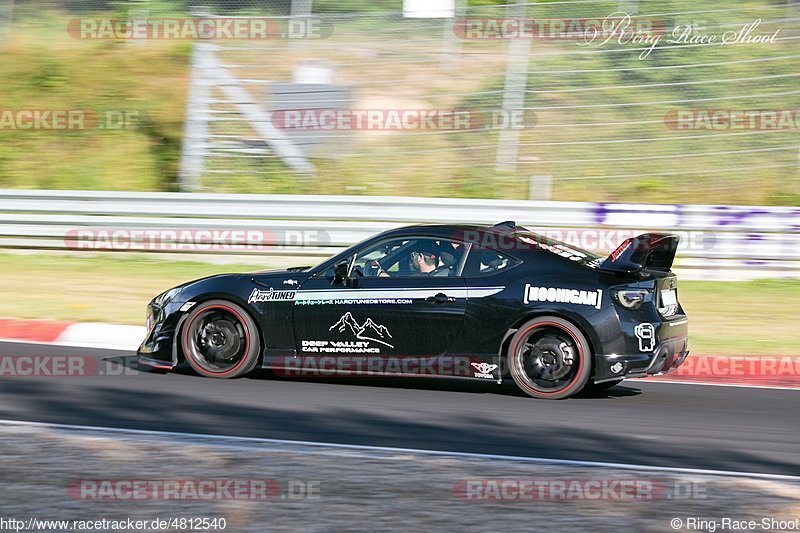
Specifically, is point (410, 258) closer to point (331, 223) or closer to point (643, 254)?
point (643, 254)

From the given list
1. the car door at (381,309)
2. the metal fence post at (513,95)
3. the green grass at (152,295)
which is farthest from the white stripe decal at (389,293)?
the metal fence post at (513,95)

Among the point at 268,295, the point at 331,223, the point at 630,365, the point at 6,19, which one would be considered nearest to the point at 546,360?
the point at 630,365

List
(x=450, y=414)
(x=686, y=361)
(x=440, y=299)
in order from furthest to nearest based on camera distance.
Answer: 1. (x=686, y=361)
2. (x=440, y=299)
3. (x=450, y=414)

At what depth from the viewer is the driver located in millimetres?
8242

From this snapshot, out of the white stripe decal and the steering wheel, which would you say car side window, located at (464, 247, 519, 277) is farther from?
the steering wheel

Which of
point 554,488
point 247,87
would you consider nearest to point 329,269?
point 554,488

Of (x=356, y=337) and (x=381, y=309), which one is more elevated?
(x=381, y=309)

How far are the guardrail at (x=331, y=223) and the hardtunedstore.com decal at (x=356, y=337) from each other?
6898 millimetres

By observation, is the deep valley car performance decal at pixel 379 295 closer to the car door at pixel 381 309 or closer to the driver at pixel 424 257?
the car door at pixel 381 309

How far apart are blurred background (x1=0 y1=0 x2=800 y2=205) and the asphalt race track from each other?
9.20 meters

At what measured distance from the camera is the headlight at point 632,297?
7805 mm

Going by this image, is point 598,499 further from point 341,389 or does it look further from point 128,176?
point 128,176

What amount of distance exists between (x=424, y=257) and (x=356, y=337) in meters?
0.82

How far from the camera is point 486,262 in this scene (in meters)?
8.16
